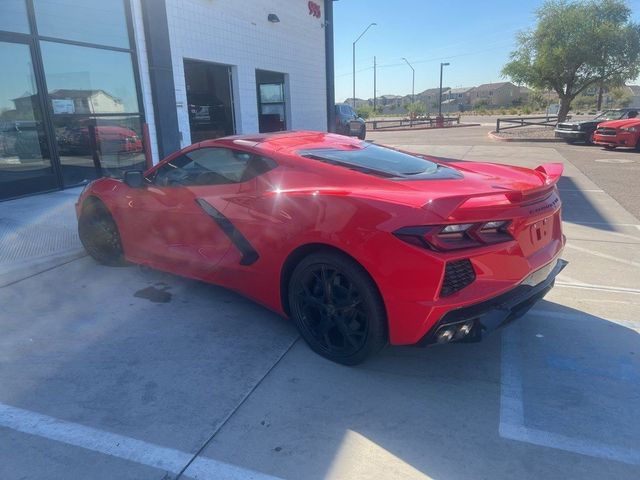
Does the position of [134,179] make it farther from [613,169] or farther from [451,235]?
[613,169]

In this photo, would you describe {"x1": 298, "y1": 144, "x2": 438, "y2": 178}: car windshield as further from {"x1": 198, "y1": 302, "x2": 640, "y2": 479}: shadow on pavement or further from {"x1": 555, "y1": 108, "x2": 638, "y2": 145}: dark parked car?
{"x1": 555, "y1": 108, "x2": 638, "y2": 145}: dark parked car

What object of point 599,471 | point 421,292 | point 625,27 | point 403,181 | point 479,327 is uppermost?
point 625,27

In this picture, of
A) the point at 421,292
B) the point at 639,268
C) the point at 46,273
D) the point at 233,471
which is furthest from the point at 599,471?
the point at 46,273

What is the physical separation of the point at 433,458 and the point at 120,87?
9.13 meters

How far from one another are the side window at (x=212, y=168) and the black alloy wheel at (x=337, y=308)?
0.87 m

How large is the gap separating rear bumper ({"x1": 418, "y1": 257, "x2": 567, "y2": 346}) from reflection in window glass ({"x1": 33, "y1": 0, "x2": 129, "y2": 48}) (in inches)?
318

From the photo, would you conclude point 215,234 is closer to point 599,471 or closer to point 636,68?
point 599,471

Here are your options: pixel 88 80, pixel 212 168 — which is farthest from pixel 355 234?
pixel 88 80

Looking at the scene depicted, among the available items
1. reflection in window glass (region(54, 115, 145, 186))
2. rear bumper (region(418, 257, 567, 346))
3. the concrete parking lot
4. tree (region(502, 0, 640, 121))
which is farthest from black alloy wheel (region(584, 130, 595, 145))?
rear bumper (region(418, 257, 567, 346))

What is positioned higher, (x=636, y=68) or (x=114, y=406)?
(x=636, y=68)

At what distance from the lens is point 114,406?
8.94ft

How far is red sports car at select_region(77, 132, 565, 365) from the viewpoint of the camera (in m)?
2.60

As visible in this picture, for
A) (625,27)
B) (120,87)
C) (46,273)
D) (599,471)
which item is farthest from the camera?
(625,27)

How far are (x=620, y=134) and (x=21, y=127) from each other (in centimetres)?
1724
